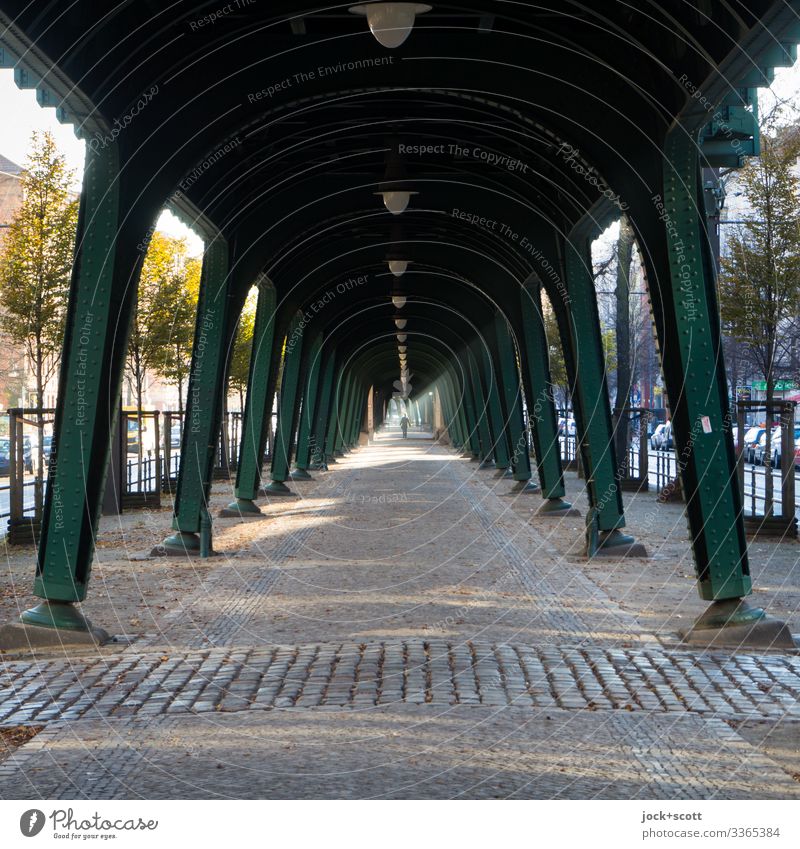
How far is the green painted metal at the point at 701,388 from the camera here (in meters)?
9.25

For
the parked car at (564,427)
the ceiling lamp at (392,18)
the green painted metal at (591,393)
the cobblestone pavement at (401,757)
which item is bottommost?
the cobblestone pavement at (401,757)

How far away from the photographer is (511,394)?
27.7 meters

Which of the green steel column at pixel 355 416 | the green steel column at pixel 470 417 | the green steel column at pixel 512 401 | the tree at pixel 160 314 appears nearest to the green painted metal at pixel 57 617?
the green steel column at pixel 512 401

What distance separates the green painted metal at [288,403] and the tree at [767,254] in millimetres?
10161

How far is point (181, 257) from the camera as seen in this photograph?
33594 mm

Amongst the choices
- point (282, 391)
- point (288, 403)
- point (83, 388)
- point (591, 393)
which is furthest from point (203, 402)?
point (282, 391)

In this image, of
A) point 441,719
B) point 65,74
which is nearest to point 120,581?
point 65,74

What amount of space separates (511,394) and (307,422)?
9.32 m

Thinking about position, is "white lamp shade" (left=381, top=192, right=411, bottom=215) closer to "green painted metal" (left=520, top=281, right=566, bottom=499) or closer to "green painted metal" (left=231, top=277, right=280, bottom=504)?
"green painted metal" (left=520, top=281, right=566, bottom=499)

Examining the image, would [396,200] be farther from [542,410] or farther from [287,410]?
[287,410]

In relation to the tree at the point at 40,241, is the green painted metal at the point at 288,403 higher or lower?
lower

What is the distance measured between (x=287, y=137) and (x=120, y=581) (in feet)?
18.1

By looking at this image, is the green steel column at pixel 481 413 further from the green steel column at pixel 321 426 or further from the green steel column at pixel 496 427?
the green steel column at pixel 321 426

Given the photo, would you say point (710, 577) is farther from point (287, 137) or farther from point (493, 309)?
point (493, 309)
